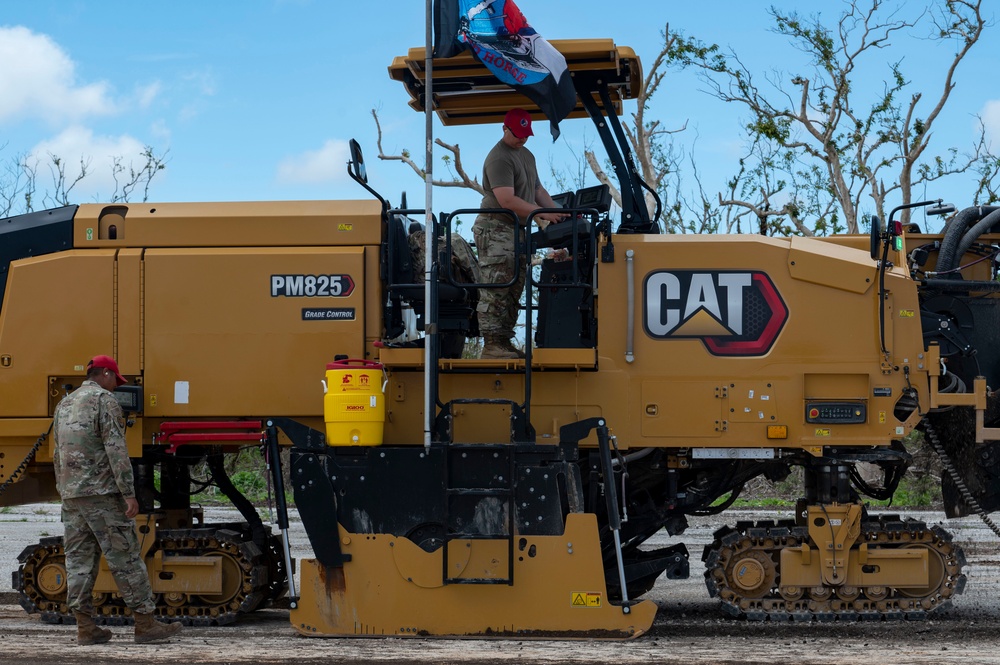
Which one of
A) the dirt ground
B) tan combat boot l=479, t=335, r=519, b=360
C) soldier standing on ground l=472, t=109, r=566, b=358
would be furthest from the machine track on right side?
soldier standing on ground l=472, t=109, r=566, b=358

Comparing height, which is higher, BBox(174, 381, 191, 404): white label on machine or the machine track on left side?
BBox(174, 381, 191, 404): white label on machine

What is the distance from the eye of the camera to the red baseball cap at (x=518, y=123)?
27.7 ft

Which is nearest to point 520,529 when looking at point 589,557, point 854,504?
point 589,557

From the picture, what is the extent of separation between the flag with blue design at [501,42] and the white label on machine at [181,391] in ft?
9.49

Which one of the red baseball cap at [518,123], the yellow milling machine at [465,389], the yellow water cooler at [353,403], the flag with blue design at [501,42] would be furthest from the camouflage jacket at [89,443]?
the red baseball cap at [518,123]

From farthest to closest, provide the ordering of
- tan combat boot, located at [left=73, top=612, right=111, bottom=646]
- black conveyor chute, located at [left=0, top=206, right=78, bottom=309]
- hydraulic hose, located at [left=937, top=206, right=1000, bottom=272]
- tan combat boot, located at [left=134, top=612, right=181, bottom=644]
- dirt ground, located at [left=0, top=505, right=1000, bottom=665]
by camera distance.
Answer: hydraulic hose, located at [left=937, top=206, right=1000, bottom=272], black conveyor chute, located at [left=0, top=206, right=78, bottom=309], tan combat boot, located at [left=134, top=612, right=181, bottom=644], tan combat boot, located at [left=73, top=612, right=111, bottom=646], dirt ground, located at [left=0, top=505, right=1000, bottom=665]

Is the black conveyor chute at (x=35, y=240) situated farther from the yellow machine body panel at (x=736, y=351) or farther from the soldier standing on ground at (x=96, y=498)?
the yellow machine body panel at (x=736, y=351)

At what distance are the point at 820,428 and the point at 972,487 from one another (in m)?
1.66

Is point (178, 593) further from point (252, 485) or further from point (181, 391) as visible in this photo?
point (252, 485)

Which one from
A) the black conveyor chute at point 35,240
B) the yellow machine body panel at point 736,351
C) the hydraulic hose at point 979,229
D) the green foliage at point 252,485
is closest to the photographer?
the yellow machine body panel at point 736,351

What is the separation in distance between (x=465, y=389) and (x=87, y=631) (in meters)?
2.98

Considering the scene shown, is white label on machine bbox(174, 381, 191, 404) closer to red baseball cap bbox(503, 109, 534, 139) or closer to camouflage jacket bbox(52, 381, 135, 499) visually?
camouflage jacket bbox(52, 381, 135, 499)

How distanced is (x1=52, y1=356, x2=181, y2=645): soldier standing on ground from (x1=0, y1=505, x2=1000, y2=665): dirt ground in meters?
0.26

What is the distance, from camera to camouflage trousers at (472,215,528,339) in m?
8.34
